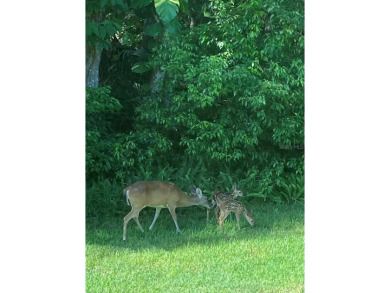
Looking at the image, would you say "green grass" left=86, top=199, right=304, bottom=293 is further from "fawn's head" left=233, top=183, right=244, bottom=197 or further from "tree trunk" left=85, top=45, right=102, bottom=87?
"tree trunk" left=85, top=45, right=102, bottom=87

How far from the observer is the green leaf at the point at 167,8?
222 inches

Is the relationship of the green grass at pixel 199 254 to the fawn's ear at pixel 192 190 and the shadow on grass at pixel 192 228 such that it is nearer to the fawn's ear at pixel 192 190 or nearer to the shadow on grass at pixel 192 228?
the shadow on grass at pixel 192 228

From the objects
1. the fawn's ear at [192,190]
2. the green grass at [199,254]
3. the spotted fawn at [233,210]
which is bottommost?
the green grass at [199,254]

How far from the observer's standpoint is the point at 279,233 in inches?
231

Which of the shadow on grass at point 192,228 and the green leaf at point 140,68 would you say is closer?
the shadow on grass at point 192,228

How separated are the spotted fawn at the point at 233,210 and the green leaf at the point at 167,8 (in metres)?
1.44

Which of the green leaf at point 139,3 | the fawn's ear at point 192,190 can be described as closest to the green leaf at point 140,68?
the green leaf at point 139,3

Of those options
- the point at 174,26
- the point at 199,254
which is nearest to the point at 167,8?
the point at 174,26

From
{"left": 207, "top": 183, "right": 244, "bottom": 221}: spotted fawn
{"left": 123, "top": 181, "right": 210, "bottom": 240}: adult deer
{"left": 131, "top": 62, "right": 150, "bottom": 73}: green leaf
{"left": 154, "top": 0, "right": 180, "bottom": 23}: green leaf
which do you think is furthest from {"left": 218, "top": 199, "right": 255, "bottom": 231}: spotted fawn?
{"left": 154, "top": 0, "right": 180, "bottom": 23}: green leaf

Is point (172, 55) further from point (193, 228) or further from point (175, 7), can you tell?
point (193, 228)

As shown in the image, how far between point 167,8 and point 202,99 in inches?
31.5
